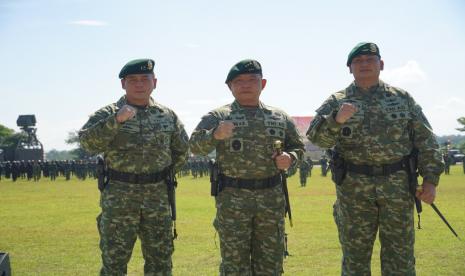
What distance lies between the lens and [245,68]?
15.7 ft

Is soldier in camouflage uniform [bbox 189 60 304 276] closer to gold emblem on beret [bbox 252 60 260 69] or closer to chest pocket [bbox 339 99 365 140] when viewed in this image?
gold emblem on beret [bbox 252 60 260 69]

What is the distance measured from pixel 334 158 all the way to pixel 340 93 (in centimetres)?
69

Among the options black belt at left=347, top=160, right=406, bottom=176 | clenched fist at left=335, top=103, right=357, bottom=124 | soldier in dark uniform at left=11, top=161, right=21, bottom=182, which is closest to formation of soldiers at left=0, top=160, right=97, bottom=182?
soldier in dark uniform at left=11, top=161, right=21, bottom=182

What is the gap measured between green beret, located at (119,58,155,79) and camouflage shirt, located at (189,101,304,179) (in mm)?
806

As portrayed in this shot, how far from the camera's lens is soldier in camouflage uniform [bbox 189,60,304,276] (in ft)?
Answer: 15.5

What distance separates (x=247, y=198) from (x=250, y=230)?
0.32 metres

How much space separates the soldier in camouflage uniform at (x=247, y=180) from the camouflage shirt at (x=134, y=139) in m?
0.48

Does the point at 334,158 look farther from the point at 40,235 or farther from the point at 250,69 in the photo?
the point at 40,235

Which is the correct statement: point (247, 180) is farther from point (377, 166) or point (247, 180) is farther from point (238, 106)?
point (377, 166)

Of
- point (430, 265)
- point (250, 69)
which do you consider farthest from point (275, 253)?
point (430, 265)

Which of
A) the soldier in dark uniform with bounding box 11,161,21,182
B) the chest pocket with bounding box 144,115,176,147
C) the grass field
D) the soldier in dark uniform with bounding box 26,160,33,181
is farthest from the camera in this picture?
the soldier in dark uniform with bounding box 26,160,33,181

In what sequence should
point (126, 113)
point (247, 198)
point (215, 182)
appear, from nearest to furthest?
1. point (126, 113)
2. point (247, 198)
3. point (215, 182)

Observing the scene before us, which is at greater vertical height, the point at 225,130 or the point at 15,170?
the point at 225,130

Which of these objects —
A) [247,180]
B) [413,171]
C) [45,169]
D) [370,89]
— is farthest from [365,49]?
[45,169]
